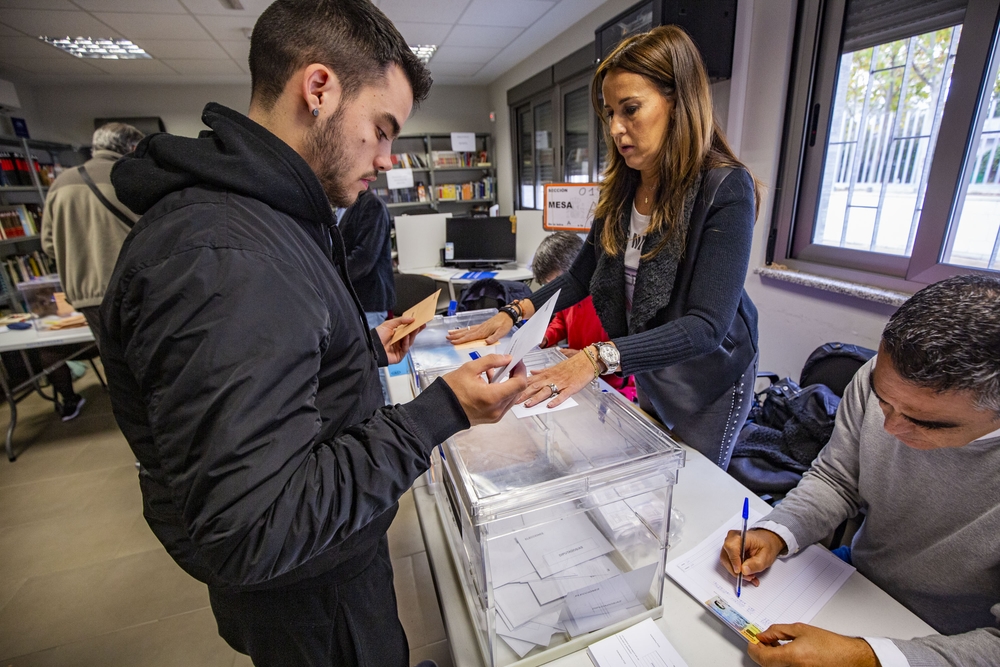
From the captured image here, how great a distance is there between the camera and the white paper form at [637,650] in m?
0.69

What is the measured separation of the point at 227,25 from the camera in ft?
12.0

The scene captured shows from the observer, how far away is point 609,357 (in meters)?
0.97

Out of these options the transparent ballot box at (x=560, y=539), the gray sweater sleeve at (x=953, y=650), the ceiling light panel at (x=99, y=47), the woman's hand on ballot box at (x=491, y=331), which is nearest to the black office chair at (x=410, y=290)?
the woman's hand on ballot box at (x=491, y=331)

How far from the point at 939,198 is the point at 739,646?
211 centimetres

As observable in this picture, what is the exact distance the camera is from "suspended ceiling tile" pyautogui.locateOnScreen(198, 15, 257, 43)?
139 inches

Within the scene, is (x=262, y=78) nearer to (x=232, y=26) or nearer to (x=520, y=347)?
(x=520, y=347)

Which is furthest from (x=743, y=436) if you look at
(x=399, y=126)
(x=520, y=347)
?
(x=399, y=126)

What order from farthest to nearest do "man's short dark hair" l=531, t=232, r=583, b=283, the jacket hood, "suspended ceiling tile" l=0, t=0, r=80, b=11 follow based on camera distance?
1. "suspended ceiling tile" l=0, t=0, r=80, b=11
2. "man's short dark hair" l=531, t=232, r=583, b=283
3. the jacket hood

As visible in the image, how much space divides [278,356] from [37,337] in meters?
3.26

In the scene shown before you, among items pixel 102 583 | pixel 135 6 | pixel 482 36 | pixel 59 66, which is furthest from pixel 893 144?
pixel 59 66

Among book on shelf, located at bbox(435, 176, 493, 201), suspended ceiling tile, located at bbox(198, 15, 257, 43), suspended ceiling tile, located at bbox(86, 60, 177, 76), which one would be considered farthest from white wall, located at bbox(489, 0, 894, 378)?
suspended ceiling tile, located at bbox(86, 60, 177, 76)

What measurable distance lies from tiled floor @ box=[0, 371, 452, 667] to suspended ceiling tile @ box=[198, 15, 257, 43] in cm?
326

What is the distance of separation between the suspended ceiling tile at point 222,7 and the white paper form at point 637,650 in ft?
13.1

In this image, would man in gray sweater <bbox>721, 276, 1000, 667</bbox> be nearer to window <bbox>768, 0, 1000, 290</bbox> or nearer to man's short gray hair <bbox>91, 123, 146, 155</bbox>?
window <bbox>768, 0, 1000, 290</bbox>
